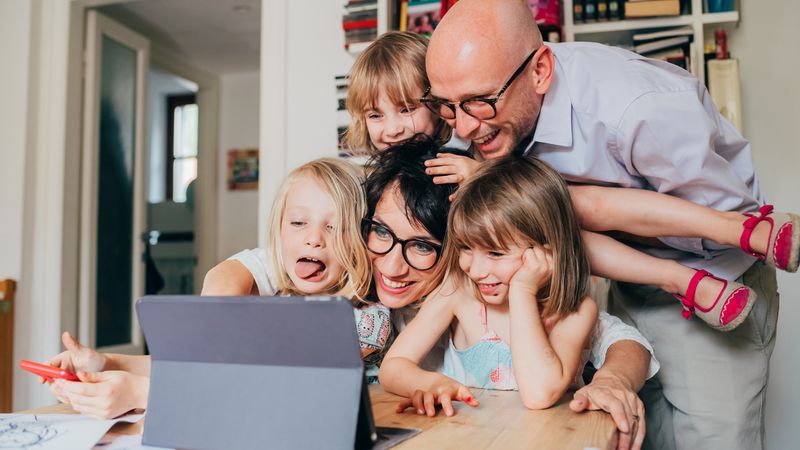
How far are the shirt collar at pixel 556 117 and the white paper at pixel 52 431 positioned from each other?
34.1 inches

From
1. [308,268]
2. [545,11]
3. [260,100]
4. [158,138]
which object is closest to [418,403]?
[308,268]

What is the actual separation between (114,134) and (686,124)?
149 inches

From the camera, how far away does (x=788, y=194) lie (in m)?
2.88

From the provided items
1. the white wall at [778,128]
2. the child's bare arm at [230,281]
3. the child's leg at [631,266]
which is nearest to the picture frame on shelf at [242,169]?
the white wall at [778,128]

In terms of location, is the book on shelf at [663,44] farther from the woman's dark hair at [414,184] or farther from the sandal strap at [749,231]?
the sandal strap at [749,231]

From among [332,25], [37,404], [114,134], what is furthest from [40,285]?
[332,25]

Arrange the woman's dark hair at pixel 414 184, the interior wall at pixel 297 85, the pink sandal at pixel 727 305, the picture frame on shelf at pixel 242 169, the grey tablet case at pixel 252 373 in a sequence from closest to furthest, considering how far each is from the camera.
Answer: the grey tablet case at pixel 252 373, the pink sandal at pixel 727 305, the woman's dark hair at pixel 414 184, the interior wall at pixel 297 85, the picture frame on shelf at pixel 242 169

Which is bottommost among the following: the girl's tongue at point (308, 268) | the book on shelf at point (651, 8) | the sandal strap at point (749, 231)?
the girl's tongue at point (308, 268)

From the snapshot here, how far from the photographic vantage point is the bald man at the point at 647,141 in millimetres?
1224

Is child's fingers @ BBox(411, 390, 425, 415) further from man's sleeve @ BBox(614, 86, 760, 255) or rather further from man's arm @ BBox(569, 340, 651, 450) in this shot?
man's sleeve @ BBox(614, 86, 760, 255)

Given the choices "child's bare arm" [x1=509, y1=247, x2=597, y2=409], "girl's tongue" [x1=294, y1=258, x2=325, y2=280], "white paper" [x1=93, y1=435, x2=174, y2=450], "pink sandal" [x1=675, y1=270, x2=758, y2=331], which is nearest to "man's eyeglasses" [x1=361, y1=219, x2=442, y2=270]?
"girl's tongue" [x1=294, y1=258, x2=325, y2=280]

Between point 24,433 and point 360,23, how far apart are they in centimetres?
257

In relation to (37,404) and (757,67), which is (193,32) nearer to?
(37,404)

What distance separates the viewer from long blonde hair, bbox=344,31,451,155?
157 cm
